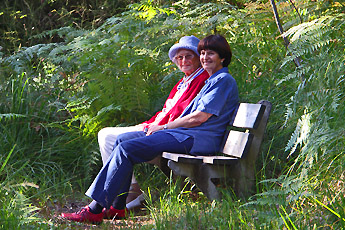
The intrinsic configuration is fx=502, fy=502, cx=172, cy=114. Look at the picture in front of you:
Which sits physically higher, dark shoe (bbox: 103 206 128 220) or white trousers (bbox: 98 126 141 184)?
white trousers (bbox: 98 126 141 184)

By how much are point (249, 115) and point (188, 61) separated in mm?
1021

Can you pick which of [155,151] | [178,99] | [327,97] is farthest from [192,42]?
[327,97]

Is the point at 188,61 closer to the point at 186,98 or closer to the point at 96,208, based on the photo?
the point at 186,98

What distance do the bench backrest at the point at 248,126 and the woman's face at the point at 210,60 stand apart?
→ 1.61 feet

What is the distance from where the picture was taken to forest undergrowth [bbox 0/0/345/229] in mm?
3506

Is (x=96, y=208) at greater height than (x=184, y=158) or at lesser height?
lesser

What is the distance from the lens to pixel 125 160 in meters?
4.18

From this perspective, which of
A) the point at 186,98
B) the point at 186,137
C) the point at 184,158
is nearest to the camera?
the point at 184,158

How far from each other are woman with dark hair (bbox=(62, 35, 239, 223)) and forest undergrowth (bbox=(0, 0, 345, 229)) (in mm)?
257

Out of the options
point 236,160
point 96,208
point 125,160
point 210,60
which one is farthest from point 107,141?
point 236,160

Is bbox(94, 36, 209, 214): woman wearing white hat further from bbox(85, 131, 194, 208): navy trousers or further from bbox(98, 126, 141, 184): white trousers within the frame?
bbox(85, 131, 194, 208): navy trousers

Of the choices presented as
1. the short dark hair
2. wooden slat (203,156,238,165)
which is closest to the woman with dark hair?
the short dark hair

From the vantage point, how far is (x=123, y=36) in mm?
6496

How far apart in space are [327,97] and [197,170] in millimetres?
1196
